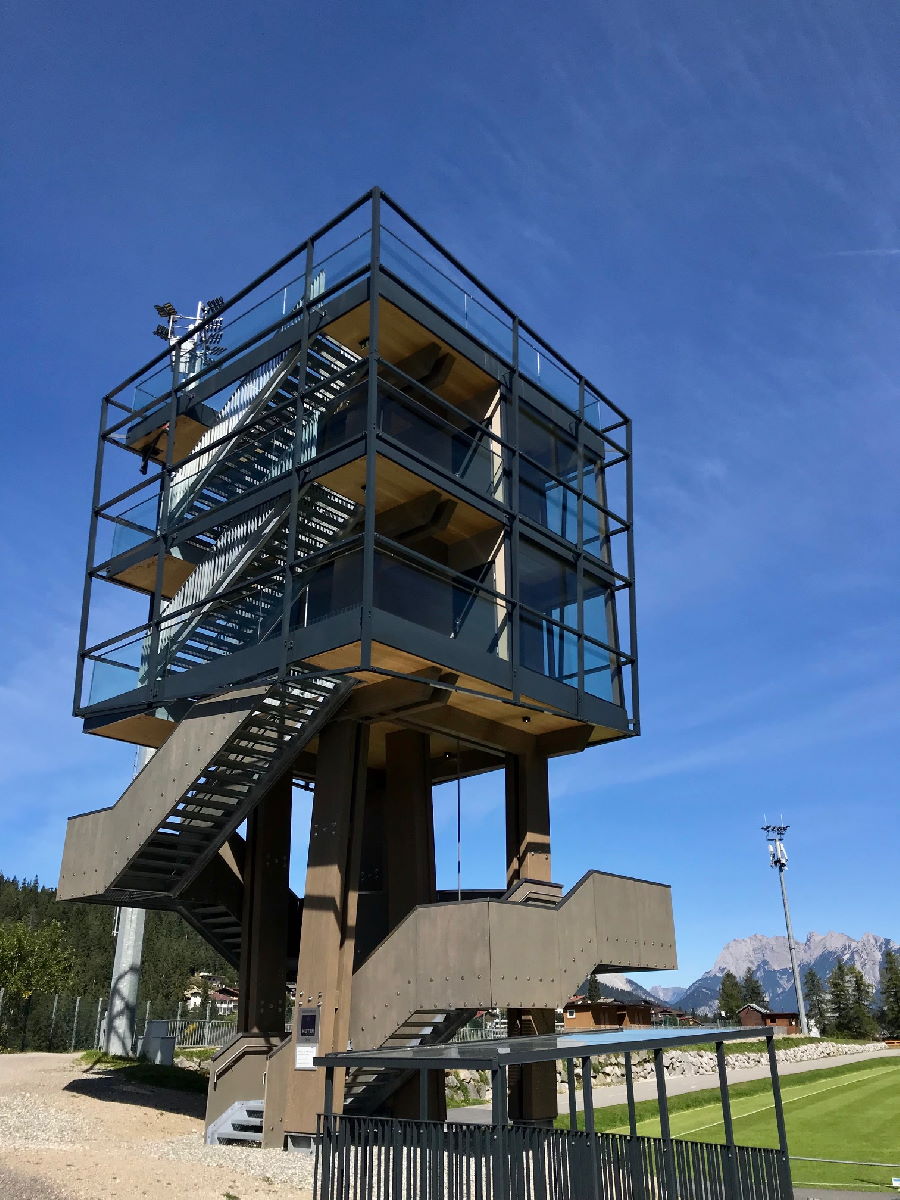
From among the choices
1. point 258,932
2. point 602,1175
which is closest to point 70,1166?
point 602,1175


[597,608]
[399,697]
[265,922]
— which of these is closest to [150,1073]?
[265,922]

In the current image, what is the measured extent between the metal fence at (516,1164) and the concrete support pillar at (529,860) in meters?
9.45

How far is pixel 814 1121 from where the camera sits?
35094mm

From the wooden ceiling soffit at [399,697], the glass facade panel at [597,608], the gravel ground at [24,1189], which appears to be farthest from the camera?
the glass facade panel at [597,608]

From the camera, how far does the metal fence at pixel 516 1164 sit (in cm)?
1207

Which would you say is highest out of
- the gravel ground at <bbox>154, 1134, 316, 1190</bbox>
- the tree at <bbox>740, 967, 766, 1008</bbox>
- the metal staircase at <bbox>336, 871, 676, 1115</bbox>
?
the tree at <bbox>740, 967, 766, 1008</bbox>

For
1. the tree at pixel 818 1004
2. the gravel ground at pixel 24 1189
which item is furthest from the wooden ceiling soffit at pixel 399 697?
the tree at pixel 818 1004

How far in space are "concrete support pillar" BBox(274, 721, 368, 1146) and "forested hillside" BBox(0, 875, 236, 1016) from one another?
28.9 meters

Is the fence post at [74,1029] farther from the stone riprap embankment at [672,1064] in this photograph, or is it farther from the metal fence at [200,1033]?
the stone riprap embankment at [672,1064]

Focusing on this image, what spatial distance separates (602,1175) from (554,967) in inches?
269

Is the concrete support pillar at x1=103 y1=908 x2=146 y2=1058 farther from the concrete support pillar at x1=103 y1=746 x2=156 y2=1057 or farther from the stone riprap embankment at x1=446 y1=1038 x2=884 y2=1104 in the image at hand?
the stone riprap embankment at x1=446 y1=1038 x2=884 y2=1104

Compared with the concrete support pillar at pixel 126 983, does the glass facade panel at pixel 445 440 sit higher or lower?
higher

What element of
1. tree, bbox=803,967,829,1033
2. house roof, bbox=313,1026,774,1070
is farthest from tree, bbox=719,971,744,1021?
house roof, bbox=313,1026,774,1070

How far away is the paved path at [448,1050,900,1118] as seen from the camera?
32.3 m
